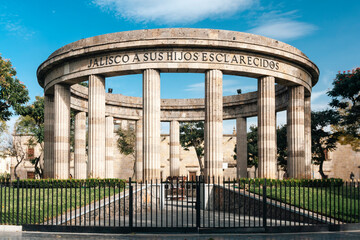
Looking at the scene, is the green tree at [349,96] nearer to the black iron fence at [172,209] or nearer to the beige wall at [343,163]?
the black iron fence at [172,209]

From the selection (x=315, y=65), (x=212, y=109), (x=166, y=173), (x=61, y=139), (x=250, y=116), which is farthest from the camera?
(x=166, y=173)

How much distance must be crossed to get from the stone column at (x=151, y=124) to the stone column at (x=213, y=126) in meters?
3.60

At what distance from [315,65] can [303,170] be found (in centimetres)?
926

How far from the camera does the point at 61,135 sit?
31875mm

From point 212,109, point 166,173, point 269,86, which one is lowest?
point 166,173

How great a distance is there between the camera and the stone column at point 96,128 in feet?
97.0

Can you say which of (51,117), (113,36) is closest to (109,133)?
(51,117)

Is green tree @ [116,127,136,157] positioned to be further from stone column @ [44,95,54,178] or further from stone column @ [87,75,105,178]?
stone column @ [87,75,105,178]

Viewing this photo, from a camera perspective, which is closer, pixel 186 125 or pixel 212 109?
pixel 212 109

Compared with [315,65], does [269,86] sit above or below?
below

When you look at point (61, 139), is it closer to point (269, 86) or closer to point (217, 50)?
point (217, 50)

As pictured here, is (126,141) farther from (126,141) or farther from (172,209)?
(172,209)

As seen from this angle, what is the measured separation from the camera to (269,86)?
98.7 ft

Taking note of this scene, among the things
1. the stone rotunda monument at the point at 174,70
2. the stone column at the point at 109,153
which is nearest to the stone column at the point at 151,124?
the stone rotunda monument at the point at 174,70
